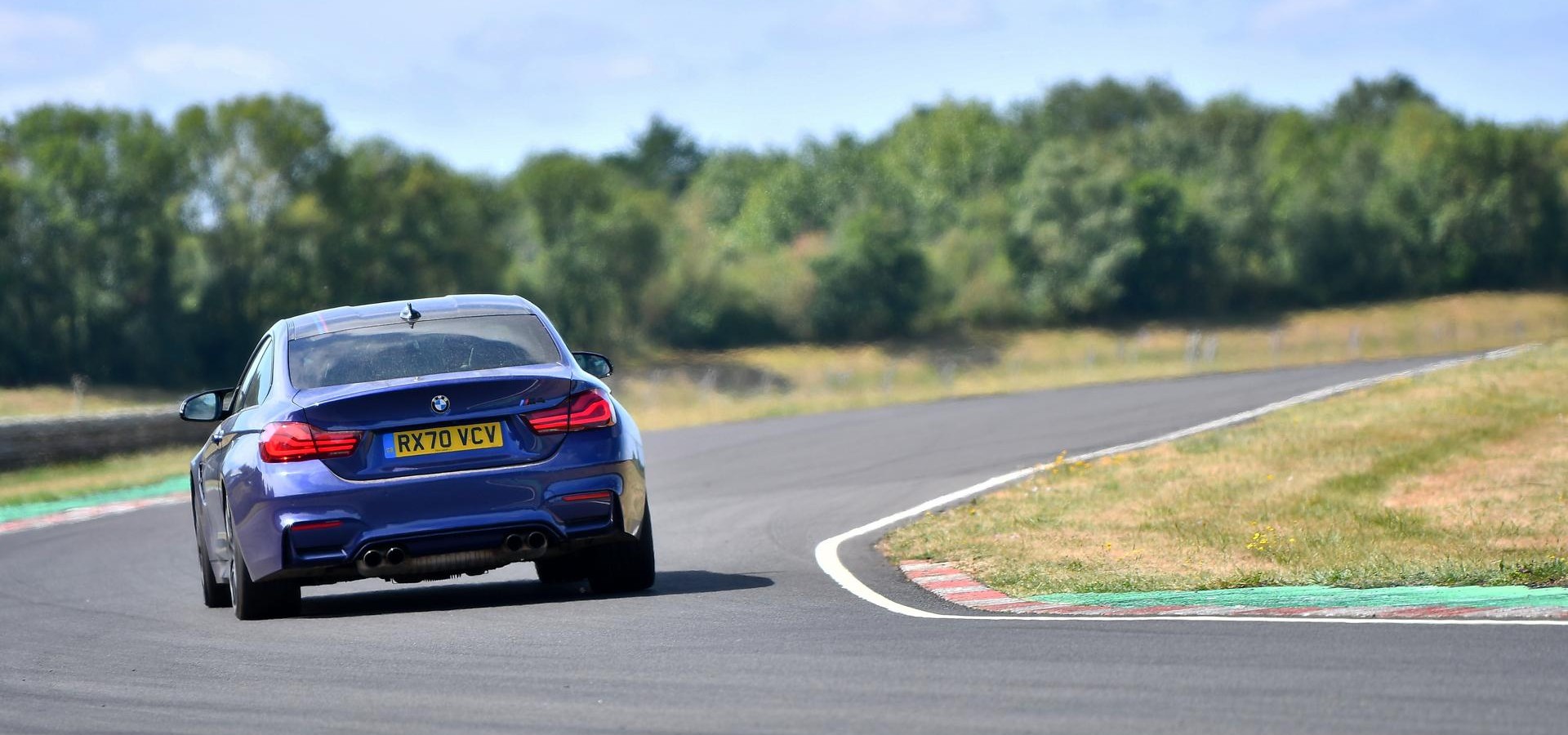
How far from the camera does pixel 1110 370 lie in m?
47.2

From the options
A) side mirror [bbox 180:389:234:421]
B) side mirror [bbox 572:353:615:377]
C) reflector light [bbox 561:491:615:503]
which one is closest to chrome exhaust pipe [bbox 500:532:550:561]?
reflector light [bbox 561:491:615:503]

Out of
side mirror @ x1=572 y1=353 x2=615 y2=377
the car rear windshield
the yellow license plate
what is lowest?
the yellow license plate

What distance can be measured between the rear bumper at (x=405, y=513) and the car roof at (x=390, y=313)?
1080mm

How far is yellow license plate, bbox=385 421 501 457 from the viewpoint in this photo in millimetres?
8359

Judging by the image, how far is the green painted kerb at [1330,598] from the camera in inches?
307

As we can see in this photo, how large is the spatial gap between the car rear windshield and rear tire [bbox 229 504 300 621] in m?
0.87

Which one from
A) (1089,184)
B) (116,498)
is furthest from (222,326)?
(116,498)

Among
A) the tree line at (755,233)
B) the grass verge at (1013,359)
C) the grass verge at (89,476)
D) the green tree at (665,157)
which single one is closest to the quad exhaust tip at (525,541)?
the grass verge at (89,476)

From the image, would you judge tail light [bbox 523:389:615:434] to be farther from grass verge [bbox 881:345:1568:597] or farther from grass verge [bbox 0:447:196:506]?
grass verge [bbox 0:447:196:506]

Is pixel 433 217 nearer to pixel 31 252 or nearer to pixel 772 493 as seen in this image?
pixel 31 252

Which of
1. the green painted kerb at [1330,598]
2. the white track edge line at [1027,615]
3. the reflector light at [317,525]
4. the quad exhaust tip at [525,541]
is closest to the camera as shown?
the white track edge line at [1027,615]

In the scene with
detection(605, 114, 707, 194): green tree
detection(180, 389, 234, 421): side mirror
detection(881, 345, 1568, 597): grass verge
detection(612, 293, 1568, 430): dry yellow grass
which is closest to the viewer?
detection(881, 345, 1568, 597): grass verge

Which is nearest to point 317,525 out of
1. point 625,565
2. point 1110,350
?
point 625,565

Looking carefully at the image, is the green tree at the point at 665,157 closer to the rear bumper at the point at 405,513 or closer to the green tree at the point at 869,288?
the green tree at the point at 869,288
